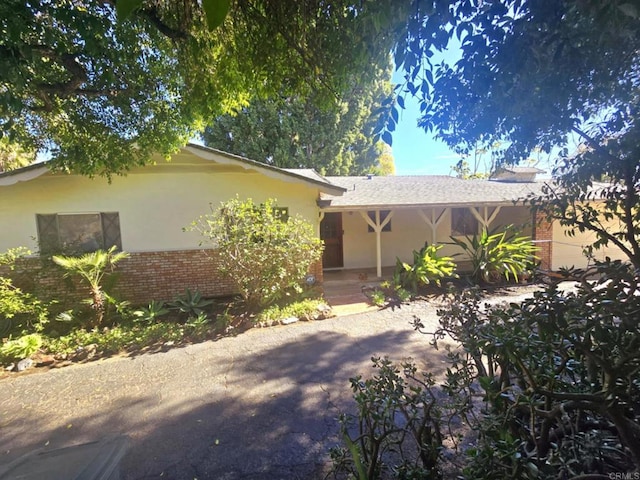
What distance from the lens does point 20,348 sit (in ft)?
16.6

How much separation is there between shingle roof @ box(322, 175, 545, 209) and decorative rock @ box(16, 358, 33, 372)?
21.8 feet

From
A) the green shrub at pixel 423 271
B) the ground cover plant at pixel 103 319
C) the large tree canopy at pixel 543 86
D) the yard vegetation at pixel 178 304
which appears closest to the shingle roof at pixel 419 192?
the green shrub at pixel 423 271

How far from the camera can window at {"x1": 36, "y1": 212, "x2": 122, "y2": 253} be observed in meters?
7.29

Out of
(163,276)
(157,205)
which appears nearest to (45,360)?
(163,276)

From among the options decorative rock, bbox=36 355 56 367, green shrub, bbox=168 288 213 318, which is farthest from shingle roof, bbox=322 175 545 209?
decorative rock, bbox=36 355 56 367

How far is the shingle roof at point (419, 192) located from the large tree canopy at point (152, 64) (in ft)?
15.0

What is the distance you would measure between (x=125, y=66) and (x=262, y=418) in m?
4.83

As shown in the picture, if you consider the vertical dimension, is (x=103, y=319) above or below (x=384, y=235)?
below

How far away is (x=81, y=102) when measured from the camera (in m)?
4.74

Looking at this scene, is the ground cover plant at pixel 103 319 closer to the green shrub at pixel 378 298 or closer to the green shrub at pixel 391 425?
the green shrub at pixel 378 298

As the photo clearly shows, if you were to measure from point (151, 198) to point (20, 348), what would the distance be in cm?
392

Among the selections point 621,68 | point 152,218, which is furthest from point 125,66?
point 621,68

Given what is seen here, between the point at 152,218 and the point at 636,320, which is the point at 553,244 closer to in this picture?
the point at 636,320

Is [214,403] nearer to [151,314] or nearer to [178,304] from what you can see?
[151,314]
